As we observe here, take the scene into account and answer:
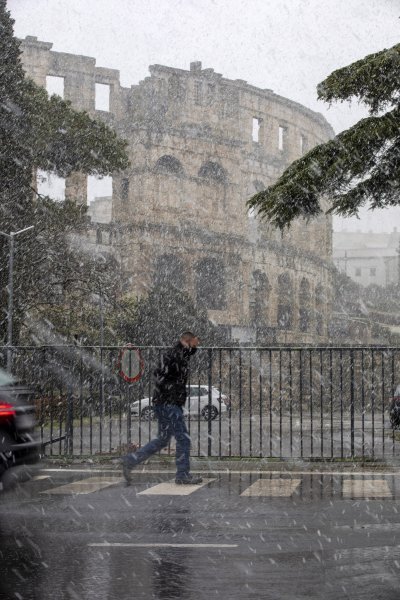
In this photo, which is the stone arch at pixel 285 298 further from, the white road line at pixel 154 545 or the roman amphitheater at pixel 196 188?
the white road line at pixel 154 545

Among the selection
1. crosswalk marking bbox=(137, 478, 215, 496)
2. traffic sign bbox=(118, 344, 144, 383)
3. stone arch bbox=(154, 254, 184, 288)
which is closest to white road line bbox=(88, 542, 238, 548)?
crosswalk marking bbox=(137, 478, 215, 496)

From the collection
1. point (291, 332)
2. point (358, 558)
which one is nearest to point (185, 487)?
point (358, 558)

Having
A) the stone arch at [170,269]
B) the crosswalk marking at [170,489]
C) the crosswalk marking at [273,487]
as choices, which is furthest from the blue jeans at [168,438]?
the stone arch at [170,269]

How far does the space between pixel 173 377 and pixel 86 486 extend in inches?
61.4

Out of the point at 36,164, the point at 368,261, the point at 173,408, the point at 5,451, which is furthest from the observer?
the point at 368,261

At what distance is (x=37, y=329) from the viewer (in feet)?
145

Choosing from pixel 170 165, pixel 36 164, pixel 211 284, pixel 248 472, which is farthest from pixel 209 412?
pixel 170 165

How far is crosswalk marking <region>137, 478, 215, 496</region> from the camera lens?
392 inches

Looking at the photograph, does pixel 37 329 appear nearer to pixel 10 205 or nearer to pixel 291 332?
pixel 10 205

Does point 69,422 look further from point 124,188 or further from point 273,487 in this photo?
point 124,188

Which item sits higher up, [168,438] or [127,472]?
[168,438]

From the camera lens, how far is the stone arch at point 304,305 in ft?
241

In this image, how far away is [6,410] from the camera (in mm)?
8531

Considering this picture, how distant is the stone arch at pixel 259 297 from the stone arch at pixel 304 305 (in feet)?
14.6
